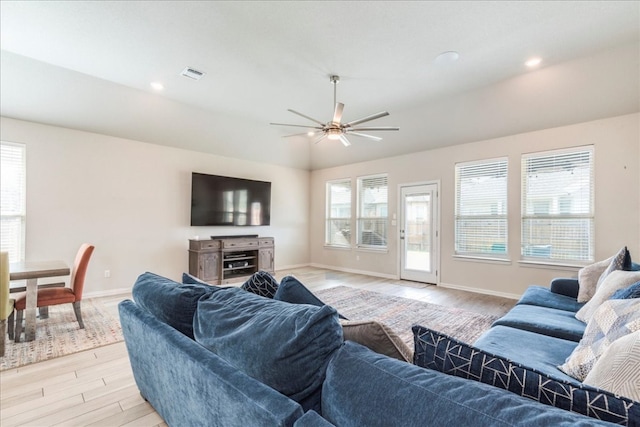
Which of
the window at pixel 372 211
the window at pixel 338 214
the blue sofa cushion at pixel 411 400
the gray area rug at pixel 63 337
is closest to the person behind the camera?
the blue sofa cushion at pixel 411 400

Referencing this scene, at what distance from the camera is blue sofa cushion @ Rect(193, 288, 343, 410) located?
3.16ft

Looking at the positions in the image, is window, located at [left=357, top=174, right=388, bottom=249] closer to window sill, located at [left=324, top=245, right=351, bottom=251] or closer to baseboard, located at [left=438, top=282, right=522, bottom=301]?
window sill, located at [left=324, top=245, right=351, bottom=251]

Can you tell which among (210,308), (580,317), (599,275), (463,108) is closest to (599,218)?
(599,275)

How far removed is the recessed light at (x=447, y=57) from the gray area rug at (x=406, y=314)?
309 cm

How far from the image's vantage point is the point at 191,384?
1264 millimetres

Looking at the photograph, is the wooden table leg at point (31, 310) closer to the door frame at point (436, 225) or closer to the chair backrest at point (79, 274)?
the chair backrest at point (79, 274)

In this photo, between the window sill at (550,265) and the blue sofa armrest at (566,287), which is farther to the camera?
the window sill at (550,265)

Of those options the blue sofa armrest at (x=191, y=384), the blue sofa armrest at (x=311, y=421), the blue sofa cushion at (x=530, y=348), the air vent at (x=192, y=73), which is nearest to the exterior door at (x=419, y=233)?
the blue sofa cushion at (x=530, y=348)

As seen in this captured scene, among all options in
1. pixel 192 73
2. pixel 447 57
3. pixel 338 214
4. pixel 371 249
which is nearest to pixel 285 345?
pixel 447 57

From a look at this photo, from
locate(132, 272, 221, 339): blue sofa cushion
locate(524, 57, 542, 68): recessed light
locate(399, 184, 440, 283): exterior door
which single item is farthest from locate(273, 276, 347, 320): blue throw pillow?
locate(399, 184, 440, 283): exterior door

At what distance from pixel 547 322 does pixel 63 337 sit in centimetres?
458

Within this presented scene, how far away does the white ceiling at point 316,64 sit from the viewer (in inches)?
112

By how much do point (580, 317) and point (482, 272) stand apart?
10.5 feet

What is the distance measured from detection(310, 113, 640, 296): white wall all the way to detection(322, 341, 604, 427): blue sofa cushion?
500 cm
